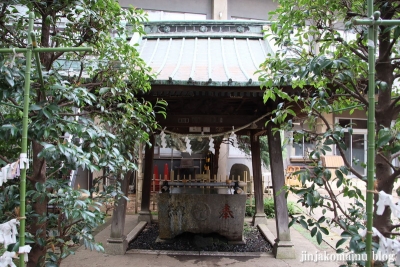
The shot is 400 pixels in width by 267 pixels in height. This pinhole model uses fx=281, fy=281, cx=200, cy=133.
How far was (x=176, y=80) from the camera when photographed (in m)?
4.46

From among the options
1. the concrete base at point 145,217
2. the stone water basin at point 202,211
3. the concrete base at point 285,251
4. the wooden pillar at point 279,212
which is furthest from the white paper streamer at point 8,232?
the concrete base at point 145,217

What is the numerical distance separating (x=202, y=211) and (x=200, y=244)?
66 cm

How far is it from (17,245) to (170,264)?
357 cm

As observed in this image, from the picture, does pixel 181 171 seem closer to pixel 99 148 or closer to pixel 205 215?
pixel 205 215

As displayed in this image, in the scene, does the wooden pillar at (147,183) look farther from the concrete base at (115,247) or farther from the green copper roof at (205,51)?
the green copper roof at (205,51)

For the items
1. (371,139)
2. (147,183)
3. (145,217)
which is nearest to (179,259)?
(145,217)

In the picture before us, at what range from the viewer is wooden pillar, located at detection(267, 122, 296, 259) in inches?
204

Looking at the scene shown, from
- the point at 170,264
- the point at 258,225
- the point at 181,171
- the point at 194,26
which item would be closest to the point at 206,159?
the point at 181,171

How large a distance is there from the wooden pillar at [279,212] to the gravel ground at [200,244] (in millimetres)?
596

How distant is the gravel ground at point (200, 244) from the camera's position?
19.0 feet

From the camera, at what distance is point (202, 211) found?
5984 millimetres

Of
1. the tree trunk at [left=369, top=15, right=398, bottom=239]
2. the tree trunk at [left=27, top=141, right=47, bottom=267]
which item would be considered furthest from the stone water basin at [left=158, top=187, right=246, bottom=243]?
the tree trunk at [left=369, top=15, right=398, bottom=239]

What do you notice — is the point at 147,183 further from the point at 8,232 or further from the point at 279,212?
the point at 8,232

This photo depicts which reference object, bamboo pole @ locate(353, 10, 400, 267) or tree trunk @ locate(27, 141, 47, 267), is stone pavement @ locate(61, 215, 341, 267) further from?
bamboo pole @ locate(353, 10, 400, 267)
